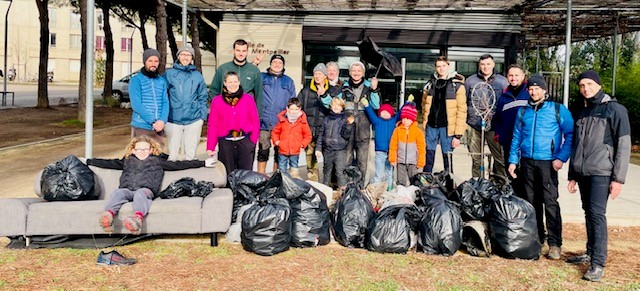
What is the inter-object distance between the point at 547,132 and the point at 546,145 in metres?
0.12

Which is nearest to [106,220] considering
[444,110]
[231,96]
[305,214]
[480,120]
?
[305,214]

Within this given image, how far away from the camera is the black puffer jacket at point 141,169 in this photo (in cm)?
591

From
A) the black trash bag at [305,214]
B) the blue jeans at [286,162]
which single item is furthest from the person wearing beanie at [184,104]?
the black trash bag at [305,214]

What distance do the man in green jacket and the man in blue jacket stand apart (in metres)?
3.21

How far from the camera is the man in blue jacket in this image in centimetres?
544

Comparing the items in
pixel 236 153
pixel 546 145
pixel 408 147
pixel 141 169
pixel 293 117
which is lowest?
pixel 141 169

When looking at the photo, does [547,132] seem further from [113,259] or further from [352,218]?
[113,259]

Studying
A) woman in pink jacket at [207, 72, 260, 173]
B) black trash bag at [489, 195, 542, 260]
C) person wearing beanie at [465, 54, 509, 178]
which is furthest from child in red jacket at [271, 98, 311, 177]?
black trash bag at [489, 195, 542, 260]

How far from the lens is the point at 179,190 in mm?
5891

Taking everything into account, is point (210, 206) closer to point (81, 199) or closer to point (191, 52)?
point (81, 199)

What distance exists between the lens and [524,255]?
5.41 meters

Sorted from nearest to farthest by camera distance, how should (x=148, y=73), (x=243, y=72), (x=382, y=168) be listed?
(x=148, y=73), (x=243, y=72), (x=382, y=168)

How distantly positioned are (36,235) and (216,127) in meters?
2.19

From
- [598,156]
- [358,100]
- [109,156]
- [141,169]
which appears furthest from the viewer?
[109,156]
